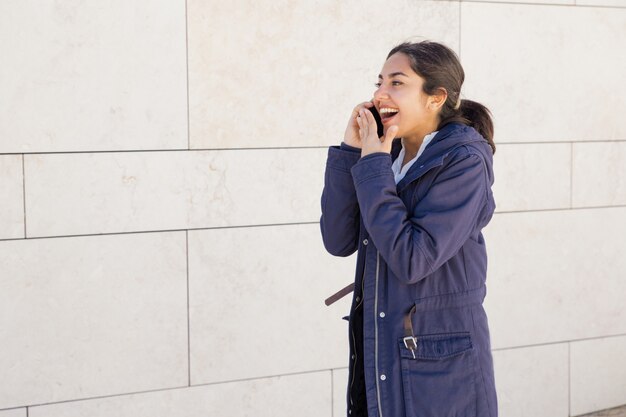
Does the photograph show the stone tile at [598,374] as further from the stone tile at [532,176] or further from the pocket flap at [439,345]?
the pocket flap at [439,345]

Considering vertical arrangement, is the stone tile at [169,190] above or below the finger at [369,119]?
below

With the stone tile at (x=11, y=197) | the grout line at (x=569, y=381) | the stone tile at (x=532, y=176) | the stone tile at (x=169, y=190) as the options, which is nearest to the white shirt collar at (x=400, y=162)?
the stone tile at (x=169, y=190)

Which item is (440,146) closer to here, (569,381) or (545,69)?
(545,69)

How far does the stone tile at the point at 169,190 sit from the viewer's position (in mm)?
4266

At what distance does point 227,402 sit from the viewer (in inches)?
185

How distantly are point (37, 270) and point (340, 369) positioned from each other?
5.40 ft

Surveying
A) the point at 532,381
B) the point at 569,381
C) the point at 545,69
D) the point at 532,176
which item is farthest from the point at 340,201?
the point at 569,381

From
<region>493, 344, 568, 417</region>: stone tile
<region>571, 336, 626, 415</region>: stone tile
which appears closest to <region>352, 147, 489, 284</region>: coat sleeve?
<region>493, 344, 568, 417</region>: stone tile

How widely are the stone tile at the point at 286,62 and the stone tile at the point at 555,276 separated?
116cm

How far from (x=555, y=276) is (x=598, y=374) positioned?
71 centimetres

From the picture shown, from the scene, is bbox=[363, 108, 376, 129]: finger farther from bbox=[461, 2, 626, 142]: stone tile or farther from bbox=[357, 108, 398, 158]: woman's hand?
bbox=[461, 2, 626, 142]: stone tile

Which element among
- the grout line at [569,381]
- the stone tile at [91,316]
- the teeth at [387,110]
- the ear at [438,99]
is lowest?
the grout line at [569,381]

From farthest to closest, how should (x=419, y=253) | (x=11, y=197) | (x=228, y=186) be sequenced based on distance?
(x=228, y=186) < (x=11, y=197) < (x=419, y=253)

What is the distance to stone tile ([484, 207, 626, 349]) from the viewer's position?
5.30 metres
